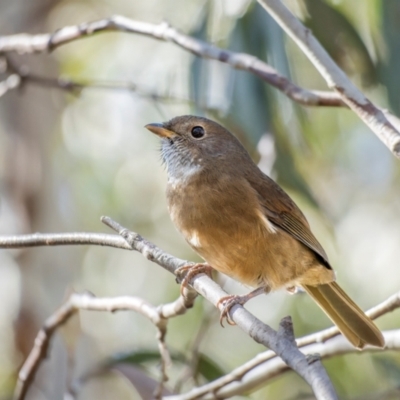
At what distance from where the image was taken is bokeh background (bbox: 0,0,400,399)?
524 centimetres

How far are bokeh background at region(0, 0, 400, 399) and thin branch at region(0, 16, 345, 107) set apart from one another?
0.78m

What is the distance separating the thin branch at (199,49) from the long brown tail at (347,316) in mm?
1205

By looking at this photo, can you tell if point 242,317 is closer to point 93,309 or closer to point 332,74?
point 332,74

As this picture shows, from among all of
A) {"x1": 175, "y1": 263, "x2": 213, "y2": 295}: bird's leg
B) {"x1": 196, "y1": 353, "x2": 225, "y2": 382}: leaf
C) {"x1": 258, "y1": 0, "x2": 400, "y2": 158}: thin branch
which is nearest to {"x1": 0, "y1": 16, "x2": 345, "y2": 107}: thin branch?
{"x1": 258, "y1": 0, "x2": 400, "y2": 158}: thin branch

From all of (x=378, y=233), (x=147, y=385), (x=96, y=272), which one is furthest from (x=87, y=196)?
(x=147, y=385)

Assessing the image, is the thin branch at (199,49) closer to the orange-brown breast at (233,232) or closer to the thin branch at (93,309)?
the orange-brown breast at (233,232)

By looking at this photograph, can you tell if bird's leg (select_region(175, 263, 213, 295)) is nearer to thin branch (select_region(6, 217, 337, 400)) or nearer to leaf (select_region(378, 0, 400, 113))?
thin branch (select_region(6, 217, 337, 400))

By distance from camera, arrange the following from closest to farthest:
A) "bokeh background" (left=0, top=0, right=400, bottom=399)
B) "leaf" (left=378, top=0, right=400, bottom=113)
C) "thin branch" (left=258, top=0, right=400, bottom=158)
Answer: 1. "thin branch" (left=258, top=0, right=400, bottom=158)
2. "leaf" (left=378, top=0, right=400, bottom=113)
3. "bokeh background" (left=0, top=0, right=400, bottom=399)

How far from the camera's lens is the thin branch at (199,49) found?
3.86m

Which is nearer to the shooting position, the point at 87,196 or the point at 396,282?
the point at 396,282

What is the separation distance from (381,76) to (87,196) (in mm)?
4771

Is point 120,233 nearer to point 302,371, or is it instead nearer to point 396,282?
point 302,371

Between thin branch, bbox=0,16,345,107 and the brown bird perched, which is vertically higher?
thin branch, bbox=0,16,345,107

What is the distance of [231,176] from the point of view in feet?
14.2
